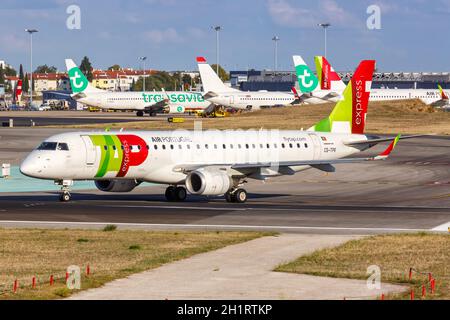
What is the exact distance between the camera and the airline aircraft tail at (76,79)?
155m

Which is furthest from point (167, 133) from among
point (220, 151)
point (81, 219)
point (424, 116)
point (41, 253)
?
point (424, 116)

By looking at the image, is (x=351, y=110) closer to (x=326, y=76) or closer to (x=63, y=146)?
(x=63, y=146)

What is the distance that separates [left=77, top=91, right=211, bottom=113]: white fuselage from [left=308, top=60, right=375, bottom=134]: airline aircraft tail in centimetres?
10709

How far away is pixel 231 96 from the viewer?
15362 centimetres

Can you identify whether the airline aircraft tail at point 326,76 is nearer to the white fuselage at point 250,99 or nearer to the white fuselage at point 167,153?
the white fuselage at point 250,99

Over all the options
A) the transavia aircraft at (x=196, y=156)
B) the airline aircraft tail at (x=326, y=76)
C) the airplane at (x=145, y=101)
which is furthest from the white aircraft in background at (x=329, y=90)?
the transavia aircraft at (x=196, y=156)

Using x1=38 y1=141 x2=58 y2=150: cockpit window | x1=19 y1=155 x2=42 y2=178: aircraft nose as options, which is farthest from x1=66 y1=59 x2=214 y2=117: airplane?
x1=19 y1=155 x2=42 y2=178: aircraft nose

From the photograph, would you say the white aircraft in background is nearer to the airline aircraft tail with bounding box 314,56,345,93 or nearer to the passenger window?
the airline aircraft tail with bounding box 314,56,345,93

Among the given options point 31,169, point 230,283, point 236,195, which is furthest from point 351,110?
point 230,283

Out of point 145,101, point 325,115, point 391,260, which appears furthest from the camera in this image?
point 145,101

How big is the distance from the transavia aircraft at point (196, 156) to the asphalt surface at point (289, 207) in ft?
4.27

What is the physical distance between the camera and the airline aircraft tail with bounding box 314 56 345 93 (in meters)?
146

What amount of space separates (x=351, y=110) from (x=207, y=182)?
12.8 metres
